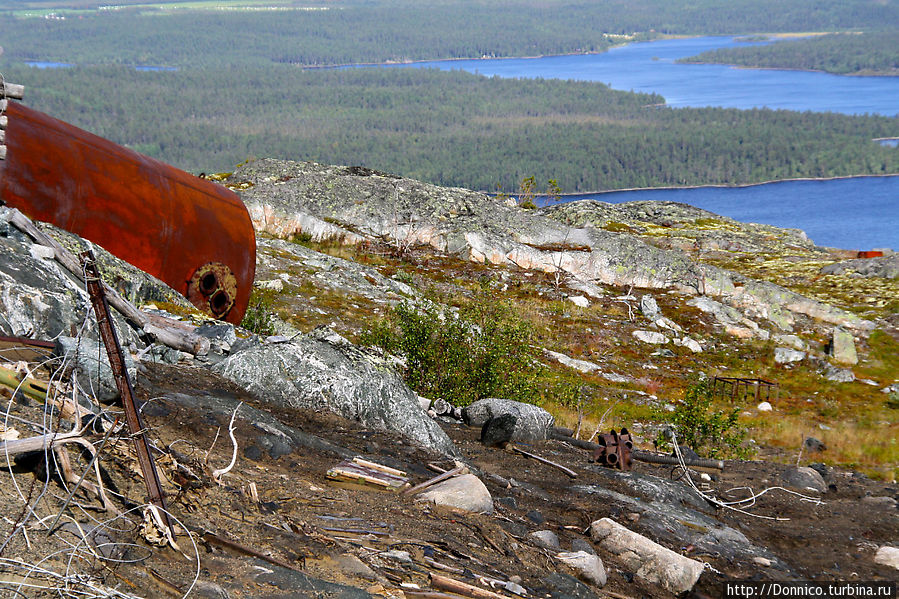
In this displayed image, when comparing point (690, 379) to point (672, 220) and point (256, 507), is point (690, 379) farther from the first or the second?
point (672, 220)

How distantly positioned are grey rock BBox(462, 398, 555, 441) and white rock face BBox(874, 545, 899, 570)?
599cm

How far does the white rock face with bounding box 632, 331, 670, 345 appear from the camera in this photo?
33281mm

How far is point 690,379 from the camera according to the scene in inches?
1162

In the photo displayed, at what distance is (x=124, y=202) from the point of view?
12.5 m

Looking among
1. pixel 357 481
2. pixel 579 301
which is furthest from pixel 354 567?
pixel 579 301

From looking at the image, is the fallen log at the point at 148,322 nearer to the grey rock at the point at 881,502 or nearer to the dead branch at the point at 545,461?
the dead branch at the point at 545,461

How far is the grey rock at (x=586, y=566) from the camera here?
325 inches

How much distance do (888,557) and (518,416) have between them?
6.38m

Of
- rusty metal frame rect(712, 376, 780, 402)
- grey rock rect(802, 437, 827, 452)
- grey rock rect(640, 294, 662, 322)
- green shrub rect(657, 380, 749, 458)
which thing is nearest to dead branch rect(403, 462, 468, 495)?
green shrub rect(657, 380, 749, 458)

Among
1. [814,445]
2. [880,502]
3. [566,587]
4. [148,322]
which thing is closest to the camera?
[566,587]

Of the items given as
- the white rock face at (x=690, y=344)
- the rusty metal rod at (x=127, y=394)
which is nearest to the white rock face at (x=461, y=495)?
the rusty metal rod at (x=127, y=394)

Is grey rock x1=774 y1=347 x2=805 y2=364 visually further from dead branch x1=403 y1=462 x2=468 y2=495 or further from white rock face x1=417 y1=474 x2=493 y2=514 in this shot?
white rock face x1=417 y1=474 x2=493 y2=514

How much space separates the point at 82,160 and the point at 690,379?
24.5 m

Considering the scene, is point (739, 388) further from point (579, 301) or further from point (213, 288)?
point (213, 288)
